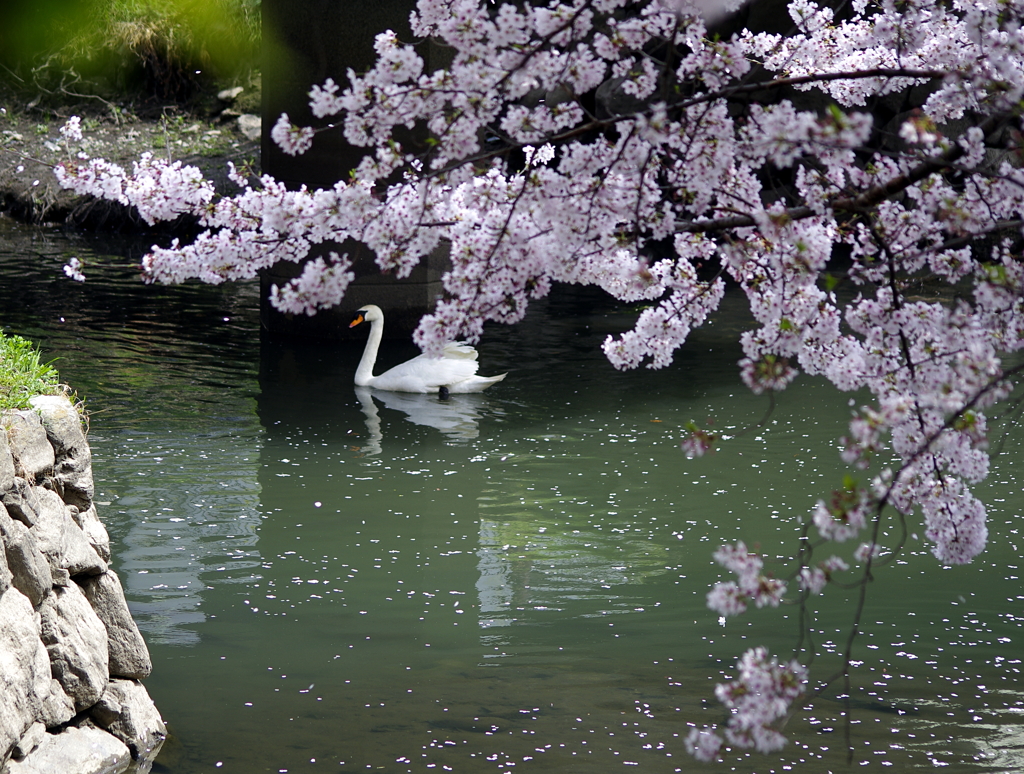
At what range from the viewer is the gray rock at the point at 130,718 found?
4039 millimetres

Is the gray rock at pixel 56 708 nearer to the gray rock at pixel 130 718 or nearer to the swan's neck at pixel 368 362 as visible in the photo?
the gray rock at pixel 130 718

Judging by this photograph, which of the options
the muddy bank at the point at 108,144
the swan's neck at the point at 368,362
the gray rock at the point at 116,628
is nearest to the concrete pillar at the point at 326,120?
the swan's neck at the point at 368,362

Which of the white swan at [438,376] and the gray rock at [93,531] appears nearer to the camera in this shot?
the gray rock at [93,531]

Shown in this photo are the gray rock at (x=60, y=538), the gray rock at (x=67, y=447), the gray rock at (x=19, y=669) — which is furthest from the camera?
the gray rock at (x=67, y=447)

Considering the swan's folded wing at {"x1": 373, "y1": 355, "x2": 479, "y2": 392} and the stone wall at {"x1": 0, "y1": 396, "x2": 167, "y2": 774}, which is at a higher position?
the swan's folded wing at {"x1": 373, "y1": 355, "x2": 479, "y2": 392}

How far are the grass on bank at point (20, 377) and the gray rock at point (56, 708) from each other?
2.89 feet

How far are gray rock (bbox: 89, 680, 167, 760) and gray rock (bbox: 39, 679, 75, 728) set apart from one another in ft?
0.47

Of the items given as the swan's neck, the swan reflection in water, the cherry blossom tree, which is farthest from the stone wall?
the swan's neck

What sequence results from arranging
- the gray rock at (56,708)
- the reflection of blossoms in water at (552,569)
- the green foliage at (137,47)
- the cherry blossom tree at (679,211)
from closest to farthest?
1. the cherry blossom tree at (679,211)
2. the gray rock at (56,708)
3. the reflection of blossoms in water at (552,569)
4. the green foliage at (137,47)

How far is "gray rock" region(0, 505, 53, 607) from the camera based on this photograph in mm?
3604

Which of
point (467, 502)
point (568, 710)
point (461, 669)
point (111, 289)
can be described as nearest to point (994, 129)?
point (568, 710)

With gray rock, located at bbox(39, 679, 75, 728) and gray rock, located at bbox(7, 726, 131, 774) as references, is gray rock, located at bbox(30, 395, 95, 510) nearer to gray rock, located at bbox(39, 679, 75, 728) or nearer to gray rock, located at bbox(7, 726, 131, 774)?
gray rock, located at bbox(39, 679, 75, 728)

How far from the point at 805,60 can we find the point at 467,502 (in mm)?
3015

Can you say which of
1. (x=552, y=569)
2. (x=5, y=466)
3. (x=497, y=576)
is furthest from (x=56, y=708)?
(x=552, y=569)
